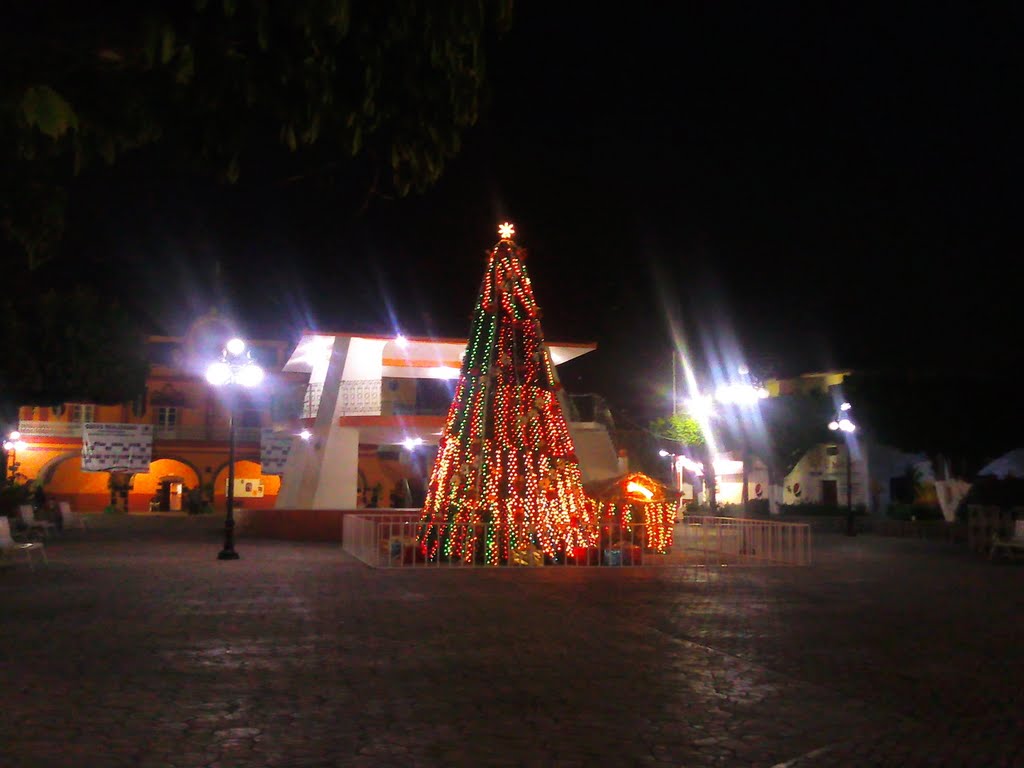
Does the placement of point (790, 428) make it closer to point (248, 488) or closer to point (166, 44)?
point (248, 488)

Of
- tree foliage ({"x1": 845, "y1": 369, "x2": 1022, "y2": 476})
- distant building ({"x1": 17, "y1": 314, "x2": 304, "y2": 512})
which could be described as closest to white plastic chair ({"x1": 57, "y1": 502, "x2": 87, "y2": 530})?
distant building ({"x1": 17, "y1": 314, "x2": 304, "y2": 512})

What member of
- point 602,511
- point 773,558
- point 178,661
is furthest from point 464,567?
point 178,661

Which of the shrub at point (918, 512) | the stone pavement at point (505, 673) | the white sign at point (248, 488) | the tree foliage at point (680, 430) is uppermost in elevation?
the tree foliage at point (680, 430)

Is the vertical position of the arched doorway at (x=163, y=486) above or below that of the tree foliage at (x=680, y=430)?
below

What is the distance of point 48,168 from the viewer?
20.4 feet

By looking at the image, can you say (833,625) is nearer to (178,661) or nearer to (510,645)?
(510,645)

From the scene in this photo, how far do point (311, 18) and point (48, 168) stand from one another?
2473 mm

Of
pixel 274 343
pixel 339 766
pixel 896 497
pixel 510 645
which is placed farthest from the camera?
pixel 274 343

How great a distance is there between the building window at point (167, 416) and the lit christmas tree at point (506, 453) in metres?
34.0

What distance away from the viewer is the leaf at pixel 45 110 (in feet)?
14.6

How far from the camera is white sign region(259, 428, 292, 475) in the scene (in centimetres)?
4028

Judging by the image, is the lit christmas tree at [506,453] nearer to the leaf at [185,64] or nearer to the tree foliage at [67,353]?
the tree foliage at [67,353]

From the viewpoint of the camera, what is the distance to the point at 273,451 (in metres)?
40.7

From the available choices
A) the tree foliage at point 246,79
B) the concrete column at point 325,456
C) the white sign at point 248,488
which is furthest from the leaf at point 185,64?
the white sign at point 248,488
